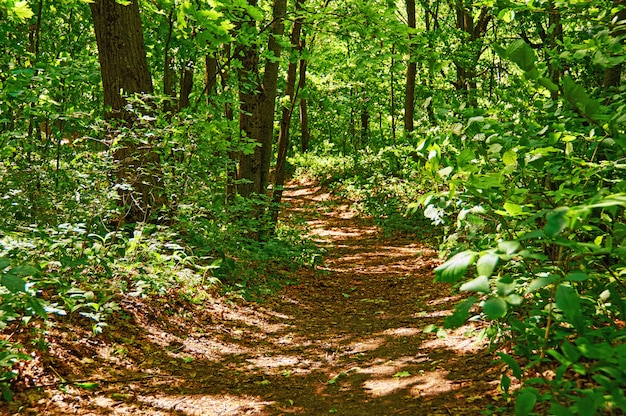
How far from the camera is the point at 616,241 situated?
9.58 feet

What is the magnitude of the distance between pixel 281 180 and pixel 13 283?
9.57 meters

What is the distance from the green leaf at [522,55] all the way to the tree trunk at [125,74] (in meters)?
5.06

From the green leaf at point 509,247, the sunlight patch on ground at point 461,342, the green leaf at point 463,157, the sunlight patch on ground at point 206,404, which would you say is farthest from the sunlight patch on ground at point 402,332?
the green leaf at point 509,247

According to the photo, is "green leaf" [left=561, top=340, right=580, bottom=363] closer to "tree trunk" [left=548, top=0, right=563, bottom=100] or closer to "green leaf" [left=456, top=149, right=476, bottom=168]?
"green leaf" [left=456, top=149, right=476, bottom=168]

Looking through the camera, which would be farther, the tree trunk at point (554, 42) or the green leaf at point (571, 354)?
the tree trunk at point (554, 42)

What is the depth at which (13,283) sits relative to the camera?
7.30ft

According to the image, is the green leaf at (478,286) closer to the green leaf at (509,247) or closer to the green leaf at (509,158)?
the green leaf at (509,247)

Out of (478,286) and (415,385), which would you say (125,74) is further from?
(478,286)

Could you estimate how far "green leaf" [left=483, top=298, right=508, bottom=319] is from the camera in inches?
64.3

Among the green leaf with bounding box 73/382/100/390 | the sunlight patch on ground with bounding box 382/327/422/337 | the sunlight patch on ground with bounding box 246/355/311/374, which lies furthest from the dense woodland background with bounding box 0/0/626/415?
the sunlight patch on ground with bounding box 246/355/311/374

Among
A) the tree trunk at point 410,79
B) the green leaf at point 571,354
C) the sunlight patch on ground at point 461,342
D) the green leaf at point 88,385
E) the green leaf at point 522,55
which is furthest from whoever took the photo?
the tree trunk at point 410,79

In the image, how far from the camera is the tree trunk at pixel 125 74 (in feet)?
21.1

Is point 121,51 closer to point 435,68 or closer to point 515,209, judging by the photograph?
point 435,68

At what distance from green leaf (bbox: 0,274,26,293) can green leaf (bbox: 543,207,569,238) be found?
224 centimetres
